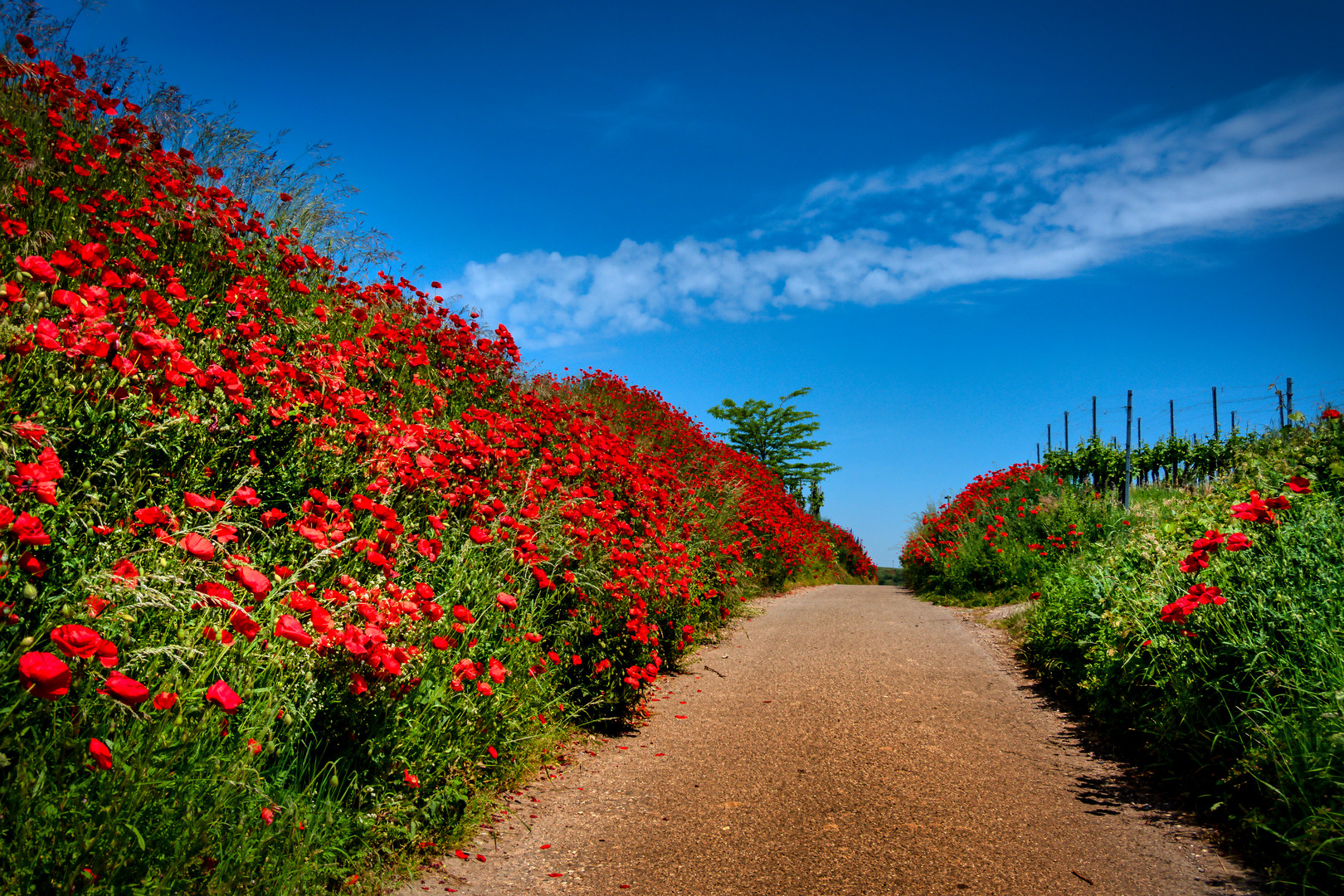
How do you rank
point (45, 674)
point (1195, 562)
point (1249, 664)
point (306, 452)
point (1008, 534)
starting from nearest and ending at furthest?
1. point (45, 674)
2. point (1249, 664)
3. point (1195, 562)
4. point (306, 452)
5. point (1008, 534)

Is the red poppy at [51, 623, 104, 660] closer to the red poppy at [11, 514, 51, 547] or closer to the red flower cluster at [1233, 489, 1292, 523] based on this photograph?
the red poppy at [11, 514, 51, 547]

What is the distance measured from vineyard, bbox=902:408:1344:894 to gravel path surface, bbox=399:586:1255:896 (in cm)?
31

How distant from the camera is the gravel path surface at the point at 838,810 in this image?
8.75 feet

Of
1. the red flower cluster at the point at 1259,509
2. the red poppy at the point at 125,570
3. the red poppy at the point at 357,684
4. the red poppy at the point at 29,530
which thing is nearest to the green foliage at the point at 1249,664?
the red flower cluster at the point at 1259,509

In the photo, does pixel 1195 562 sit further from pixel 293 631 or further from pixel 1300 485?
pixel 293 631

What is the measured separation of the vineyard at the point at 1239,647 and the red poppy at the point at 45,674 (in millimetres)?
3743

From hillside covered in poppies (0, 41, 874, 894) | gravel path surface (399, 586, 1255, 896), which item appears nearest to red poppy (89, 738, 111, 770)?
hillside covered in poppies (0, 41, 874, 894)

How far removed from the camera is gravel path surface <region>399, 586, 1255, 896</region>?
267cm

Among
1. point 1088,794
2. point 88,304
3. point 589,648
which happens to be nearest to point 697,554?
point 589,648

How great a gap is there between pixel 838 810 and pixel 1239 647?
83.6 inches

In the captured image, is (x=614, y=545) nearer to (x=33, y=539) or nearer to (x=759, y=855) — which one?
(x=759, y=855)

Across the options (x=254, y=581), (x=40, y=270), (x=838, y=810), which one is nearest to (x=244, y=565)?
(x=254, y=581)

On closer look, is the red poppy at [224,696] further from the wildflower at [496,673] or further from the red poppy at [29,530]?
the wildflower at [496,673]

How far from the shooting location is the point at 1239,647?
3.24m
